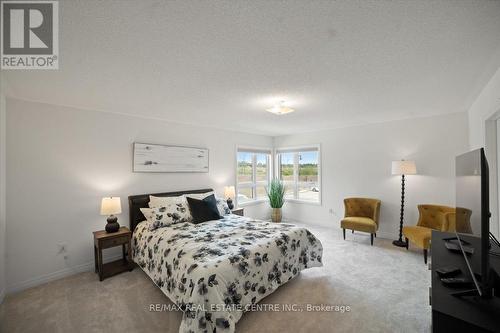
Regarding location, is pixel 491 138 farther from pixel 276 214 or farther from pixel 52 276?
pixel 52 276

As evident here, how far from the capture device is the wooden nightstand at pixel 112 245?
8.73 ft

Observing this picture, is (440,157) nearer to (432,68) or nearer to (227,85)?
(432,68)

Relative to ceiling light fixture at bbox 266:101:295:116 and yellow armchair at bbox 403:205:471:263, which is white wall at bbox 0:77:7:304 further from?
yellow armchair at bbox 403:205:471:263

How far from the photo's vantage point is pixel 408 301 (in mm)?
2178

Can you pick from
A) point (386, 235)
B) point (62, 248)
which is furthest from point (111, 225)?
point (386, 235)

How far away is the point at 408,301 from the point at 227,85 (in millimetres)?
3031

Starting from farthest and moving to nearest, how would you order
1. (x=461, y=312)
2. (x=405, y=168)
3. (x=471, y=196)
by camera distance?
(x=405, y=168)
(x=471, y=196)
(x=461, y=312)

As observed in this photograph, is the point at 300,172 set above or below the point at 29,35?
below

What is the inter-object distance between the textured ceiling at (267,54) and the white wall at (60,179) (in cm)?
29

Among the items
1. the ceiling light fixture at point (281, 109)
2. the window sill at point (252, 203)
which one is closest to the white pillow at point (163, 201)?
the window sill at point (252, 203)

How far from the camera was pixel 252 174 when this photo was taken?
556 cm

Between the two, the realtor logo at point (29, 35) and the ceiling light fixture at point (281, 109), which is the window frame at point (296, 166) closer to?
the ceiling light fixture at point (281, 109)

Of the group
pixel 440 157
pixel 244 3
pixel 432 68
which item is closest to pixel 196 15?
pixel 244 3

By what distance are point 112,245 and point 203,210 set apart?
4.22 feet
